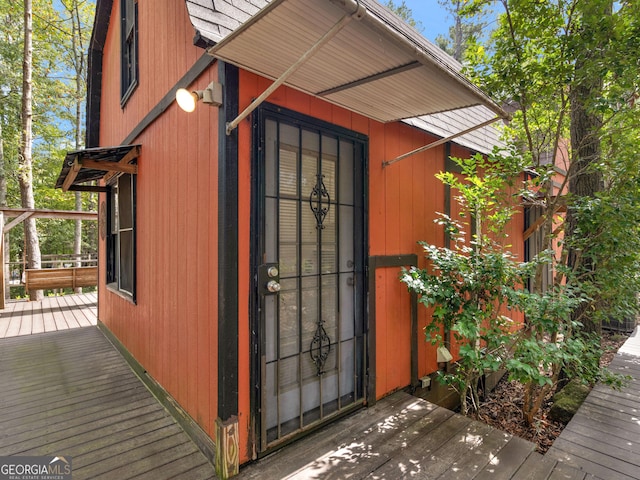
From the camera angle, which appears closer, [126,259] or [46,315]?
[126,259]

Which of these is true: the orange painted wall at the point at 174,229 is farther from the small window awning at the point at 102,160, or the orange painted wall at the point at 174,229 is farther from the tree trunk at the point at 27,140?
the tree trunk at the point at 27,140

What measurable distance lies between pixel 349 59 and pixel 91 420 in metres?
3.24

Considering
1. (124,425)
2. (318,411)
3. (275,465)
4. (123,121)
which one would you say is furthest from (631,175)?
(123,121)

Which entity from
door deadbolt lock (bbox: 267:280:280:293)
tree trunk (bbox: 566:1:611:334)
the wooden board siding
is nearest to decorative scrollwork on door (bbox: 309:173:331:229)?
the wooden board siding

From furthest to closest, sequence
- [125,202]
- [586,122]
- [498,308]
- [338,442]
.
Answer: [125,202] → [586,122] → [498,308] → [338,442]

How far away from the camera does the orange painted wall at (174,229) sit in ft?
7.00

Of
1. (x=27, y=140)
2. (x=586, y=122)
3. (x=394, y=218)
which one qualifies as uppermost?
(x=27, y=140)

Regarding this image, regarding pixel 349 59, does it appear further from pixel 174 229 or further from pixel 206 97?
pixel 174 229

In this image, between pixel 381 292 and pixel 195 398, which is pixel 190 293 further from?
pixel 381 292

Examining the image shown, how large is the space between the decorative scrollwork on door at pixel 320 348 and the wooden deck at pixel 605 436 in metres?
1.72

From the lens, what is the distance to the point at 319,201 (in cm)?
248

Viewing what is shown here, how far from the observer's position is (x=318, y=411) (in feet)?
8.03

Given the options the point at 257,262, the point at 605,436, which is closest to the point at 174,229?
the point at 257,262

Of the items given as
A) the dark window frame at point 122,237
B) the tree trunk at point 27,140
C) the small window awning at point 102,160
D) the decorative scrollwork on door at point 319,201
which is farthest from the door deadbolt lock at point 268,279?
the tree trunk at point 27,140
